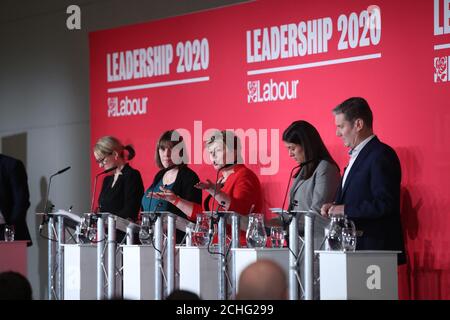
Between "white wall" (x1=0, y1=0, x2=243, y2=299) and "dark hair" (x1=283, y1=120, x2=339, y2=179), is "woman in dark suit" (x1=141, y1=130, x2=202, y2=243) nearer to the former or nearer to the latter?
"dark hair" (x1=283, y1=120, x2=339, y2=179)

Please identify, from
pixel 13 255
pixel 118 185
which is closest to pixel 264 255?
pixel 118 185

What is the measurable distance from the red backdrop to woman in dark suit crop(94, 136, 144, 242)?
1.99ft

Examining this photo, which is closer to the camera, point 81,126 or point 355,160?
point 355,160

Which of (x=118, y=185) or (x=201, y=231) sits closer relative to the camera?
(x=201, y=231)

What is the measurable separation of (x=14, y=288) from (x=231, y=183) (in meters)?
3.07

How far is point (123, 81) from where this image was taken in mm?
7590

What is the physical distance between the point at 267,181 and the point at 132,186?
100 centimetres

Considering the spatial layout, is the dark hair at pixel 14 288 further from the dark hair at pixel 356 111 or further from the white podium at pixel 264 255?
the dark hair at pixel 356 111

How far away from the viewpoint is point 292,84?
20.3ft

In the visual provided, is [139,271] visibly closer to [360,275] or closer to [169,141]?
[169,141]

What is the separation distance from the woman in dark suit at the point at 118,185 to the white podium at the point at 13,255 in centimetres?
66

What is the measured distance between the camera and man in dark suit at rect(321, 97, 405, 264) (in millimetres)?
4629

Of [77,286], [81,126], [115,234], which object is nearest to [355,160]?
[115,234]
